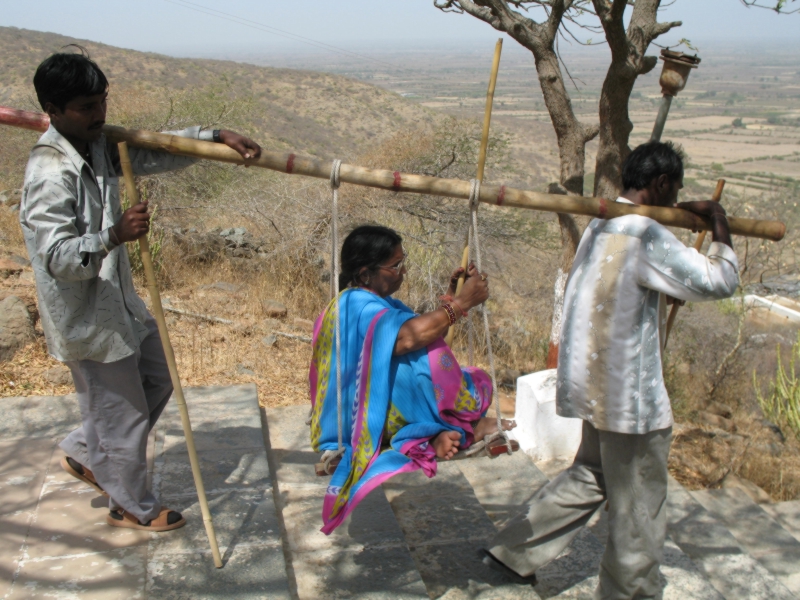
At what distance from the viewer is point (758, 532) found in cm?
397

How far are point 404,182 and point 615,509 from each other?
145 cm

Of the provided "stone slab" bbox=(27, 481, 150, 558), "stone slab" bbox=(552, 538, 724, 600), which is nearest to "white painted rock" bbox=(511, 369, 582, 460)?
"stone slab" bbox=(552, 538, 724, 600)

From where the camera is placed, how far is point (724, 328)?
9.65 m

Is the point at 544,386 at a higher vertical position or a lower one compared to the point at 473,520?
higher

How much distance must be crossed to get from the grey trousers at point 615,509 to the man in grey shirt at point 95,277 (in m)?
1.42

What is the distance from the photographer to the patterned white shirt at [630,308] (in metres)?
2.33

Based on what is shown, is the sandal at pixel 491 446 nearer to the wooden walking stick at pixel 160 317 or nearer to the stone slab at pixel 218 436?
the wooden walking stick at pixel 160 317

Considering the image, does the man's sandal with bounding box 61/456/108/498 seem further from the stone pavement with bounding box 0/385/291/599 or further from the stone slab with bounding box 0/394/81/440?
the stone slab with bounding box 0/394/81/440

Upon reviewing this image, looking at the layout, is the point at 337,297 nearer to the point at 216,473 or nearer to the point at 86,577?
the point at 216,473

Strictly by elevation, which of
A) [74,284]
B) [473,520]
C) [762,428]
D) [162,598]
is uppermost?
[74,284]

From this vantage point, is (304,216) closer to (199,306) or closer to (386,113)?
(199,306)

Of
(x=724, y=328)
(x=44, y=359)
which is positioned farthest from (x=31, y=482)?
(x=724, y=328)

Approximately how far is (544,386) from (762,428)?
3.78 meters

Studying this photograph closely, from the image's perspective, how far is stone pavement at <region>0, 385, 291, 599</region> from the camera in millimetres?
2457
